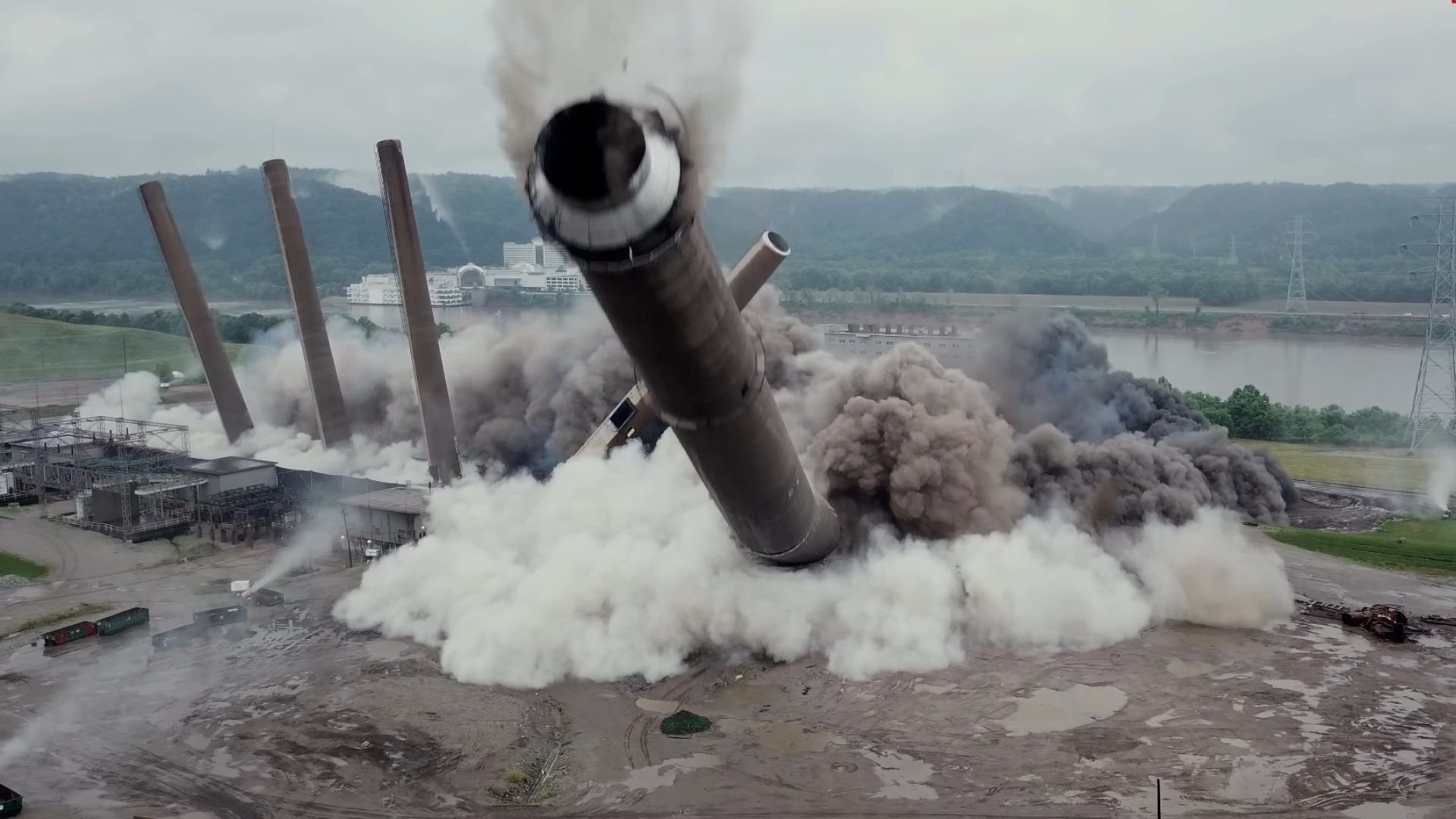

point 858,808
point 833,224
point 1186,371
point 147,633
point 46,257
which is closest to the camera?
point 858,808

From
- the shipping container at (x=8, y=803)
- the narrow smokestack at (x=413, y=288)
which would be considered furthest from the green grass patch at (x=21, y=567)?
the shipping container at (x=8, y=803)

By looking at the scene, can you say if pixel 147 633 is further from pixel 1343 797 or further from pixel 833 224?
pixel 833 224

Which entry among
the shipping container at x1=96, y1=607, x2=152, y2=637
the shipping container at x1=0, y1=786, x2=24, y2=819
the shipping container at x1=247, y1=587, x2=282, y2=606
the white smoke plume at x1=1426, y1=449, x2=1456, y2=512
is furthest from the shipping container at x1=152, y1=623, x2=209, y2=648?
the white smoke plume at x1=1426, y1=449, x2=1456, y2=512

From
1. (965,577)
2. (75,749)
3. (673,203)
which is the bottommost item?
(75,749)

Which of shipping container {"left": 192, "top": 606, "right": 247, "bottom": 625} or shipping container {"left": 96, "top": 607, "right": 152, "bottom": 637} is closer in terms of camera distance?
shipping container {"left": 192, "top": 606, "right": 247, "bottom": 625}

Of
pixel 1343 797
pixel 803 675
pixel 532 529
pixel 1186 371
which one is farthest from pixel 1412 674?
pixel 1186 371

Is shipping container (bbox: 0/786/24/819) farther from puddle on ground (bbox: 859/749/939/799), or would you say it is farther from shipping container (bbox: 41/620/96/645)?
puddle on ground (bbox: 859/749/939/799)

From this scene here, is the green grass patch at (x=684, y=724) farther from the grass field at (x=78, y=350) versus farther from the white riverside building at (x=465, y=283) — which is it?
the white riverside building at (x=465, y=283)

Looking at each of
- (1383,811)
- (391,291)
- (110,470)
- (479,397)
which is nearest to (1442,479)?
(1383,811)
